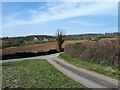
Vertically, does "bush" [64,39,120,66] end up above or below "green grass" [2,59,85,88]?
above

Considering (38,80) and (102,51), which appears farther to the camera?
(102,51)

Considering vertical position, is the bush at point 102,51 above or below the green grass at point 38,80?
above

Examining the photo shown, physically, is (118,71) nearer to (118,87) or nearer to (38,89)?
(118,87)

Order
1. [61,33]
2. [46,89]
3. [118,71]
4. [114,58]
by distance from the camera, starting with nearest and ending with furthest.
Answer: [46,89]
[118,71]
[114,58]
[61,33]

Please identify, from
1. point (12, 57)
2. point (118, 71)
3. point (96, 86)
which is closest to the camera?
point (96, 86)

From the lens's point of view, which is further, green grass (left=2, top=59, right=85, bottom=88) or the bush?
the bush

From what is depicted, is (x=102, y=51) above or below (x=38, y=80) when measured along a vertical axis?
above

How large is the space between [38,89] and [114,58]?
1197 centimetres

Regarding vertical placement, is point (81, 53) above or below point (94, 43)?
below

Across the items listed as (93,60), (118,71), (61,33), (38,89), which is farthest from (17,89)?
(61,33)

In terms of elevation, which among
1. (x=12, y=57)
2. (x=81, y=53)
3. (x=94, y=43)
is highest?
(x=94, y=43)

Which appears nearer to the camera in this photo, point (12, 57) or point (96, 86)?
point (96, 86)

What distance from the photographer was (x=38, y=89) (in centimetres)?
999

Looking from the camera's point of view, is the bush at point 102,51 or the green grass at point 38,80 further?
the bush at point 102,51
